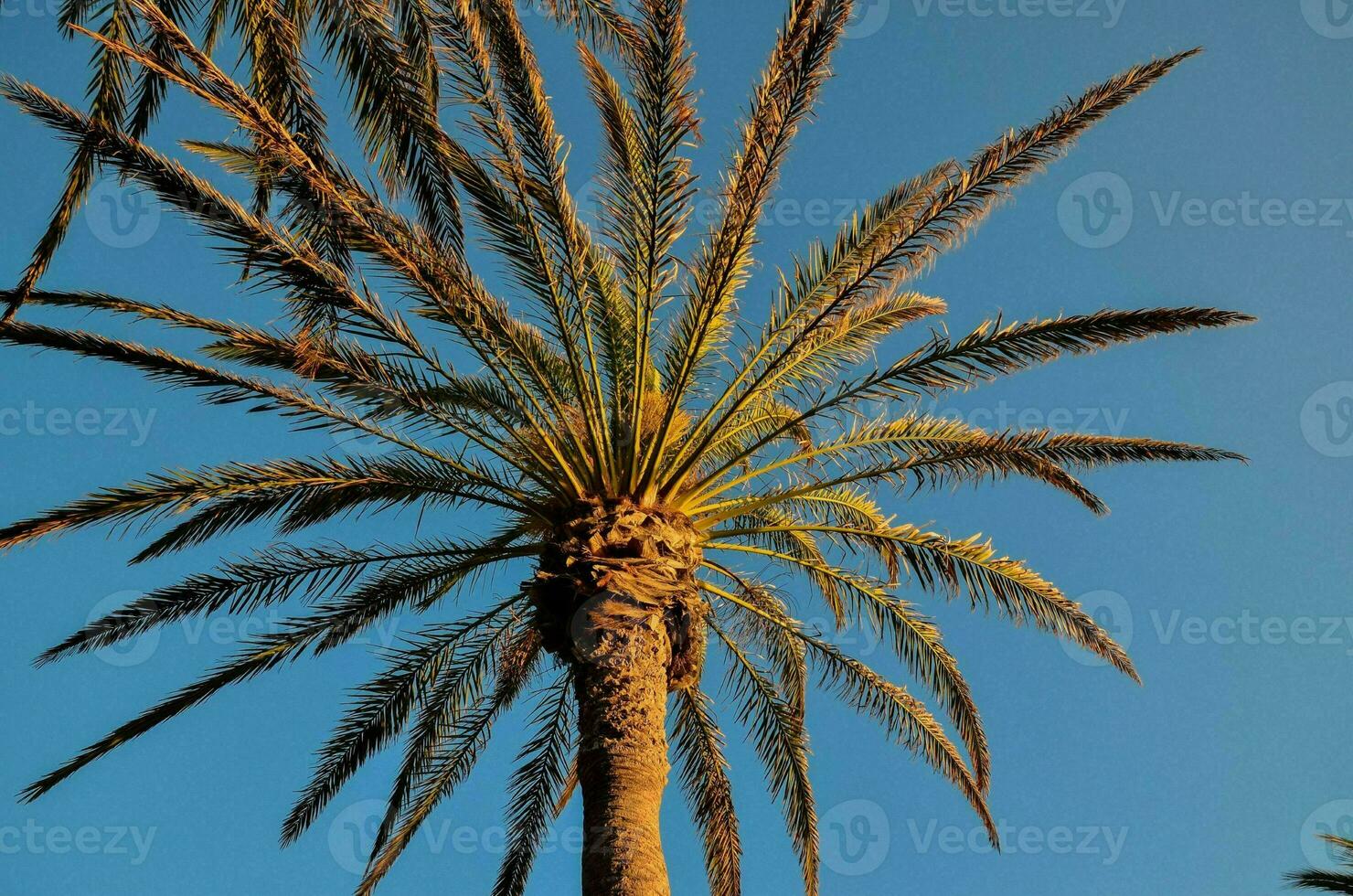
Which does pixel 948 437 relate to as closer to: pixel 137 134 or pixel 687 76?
pixel 687 76

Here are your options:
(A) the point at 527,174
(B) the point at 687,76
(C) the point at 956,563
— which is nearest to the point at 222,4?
(A) the point at 527,174

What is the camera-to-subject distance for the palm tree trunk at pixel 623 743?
842 centimetres

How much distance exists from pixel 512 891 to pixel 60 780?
12.5 feet

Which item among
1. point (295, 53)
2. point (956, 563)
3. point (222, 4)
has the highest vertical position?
point (222, 4)

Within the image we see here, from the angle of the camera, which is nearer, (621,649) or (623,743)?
(623,743)

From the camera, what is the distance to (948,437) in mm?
10508

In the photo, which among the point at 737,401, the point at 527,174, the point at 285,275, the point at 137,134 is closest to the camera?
the point at 285,275

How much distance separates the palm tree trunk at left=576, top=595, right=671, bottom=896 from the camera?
8.42 metres

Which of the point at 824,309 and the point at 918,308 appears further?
the point at 918,308

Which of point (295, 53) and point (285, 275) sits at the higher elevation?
point (295, 53)

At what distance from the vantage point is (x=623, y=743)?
29.1ft

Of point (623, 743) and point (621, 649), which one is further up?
point (621, 649)

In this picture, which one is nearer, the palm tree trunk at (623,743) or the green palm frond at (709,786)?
the palm tree trunk at (623,743)

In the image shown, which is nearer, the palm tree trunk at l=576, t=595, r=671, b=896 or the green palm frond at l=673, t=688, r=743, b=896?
the palm tree trunk at l=576, t=595, r=671, b=896
